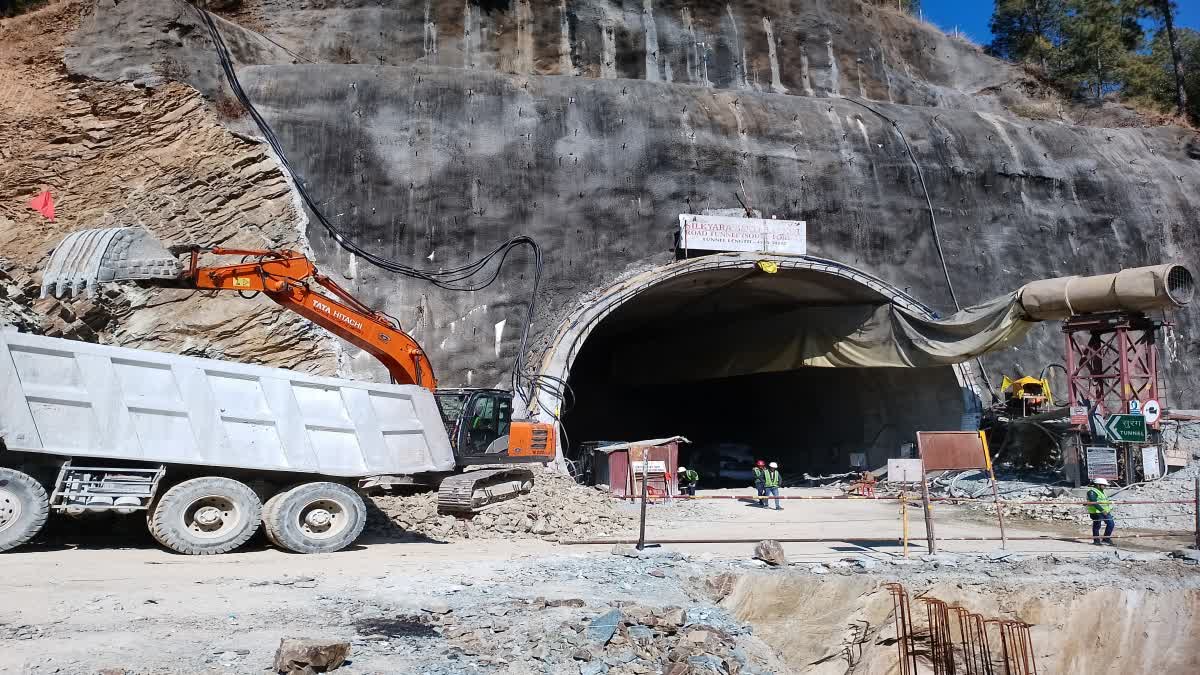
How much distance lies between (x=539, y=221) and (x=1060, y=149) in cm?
1531

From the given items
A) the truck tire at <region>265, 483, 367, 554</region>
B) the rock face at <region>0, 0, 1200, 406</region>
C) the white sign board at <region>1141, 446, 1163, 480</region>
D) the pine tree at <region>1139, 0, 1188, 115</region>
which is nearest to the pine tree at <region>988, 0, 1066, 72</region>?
the pine tree at <region>1139, 0, 1188, 115</region>

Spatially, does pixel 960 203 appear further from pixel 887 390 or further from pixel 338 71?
pixel 338 71

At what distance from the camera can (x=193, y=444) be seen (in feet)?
36.0

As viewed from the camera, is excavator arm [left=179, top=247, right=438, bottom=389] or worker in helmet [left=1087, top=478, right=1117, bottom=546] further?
worker in helmet [left=1087, top=478, right=1117, bottom=546]

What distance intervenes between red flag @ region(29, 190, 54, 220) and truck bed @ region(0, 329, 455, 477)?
10.1 m

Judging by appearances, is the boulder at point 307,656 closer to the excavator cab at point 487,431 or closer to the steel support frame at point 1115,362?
the excavator cab at point 487,431

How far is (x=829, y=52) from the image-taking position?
28.0m

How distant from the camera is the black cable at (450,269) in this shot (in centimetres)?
1888

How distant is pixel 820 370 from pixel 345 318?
58.6ft

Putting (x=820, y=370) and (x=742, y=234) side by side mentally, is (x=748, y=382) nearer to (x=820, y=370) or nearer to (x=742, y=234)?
(x=820, y=370)

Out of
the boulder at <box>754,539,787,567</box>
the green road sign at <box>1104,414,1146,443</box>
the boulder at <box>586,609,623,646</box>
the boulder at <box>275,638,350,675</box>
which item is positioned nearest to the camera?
the boulder at <box>275,638,350,675</box>

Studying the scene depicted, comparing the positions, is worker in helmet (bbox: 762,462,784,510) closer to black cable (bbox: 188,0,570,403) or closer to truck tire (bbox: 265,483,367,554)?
black cable (bbox: 188,0,570,403)

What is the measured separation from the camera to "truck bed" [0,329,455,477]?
10.2 metres

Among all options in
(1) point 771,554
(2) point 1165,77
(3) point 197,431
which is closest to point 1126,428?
(1) point 771,554
